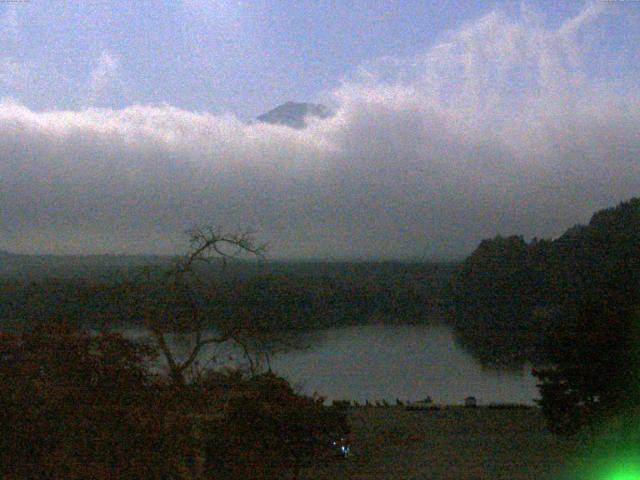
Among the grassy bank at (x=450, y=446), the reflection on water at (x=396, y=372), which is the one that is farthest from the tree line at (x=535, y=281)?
the grassy bank at (x=450, y=446)

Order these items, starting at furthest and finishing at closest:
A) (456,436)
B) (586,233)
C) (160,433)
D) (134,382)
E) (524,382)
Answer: (586,233)
(524,382)
(456,436)
(134,382)
(160,433)

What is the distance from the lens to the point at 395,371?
3819 cm

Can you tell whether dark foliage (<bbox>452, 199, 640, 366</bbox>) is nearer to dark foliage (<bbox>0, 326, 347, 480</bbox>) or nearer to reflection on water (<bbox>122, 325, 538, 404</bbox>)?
reflection on water (<bbox>122, 325, 538, 404</bbox>)

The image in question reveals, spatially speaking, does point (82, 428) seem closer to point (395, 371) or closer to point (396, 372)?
point (396, 372)

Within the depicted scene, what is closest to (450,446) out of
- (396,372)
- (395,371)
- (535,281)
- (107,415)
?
(107,415)

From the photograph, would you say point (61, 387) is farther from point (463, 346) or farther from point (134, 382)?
point (463, 346)

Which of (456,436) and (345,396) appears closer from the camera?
(456,436)

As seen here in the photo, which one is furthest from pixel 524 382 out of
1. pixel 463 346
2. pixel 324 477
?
pixel 324 477

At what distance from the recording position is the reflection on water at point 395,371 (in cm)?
3135

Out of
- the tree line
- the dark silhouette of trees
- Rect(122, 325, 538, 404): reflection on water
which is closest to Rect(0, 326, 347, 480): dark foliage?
the dark silhouette of trees

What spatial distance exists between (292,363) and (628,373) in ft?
53.9

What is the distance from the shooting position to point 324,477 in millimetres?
13516

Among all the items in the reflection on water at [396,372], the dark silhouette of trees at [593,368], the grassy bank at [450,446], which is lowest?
the reflection on water at [396,372]

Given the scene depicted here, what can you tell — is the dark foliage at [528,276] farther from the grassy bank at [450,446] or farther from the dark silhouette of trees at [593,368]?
the dark silhouette of trees at [593,368]
